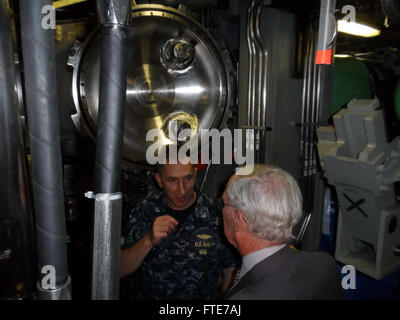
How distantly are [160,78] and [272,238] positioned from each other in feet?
3.34

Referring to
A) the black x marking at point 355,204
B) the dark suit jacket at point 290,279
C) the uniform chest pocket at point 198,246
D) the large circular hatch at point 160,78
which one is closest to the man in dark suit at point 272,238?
the dark suit jacket at point 290,279

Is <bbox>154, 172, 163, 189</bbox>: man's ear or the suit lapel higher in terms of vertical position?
<bbox>154, 172, 163, 189</bbox>: man's ear

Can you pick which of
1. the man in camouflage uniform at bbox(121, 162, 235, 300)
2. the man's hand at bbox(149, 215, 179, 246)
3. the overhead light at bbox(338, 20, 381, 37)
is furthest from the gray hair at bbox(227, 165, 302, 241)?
the overhead light at bbox(338, 20, 381, 37)

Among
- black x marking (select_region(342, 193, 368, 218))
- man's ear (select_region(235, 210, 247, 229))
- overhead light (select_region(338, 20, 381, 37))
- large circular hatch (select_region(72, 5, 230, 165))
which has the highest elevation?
overhead light (select_region(338, 20, 381, 37))

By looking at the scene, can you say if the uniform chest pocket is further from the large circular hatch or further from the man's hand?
the large circular hatch

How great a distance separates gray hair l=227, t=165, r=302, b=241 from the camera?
1068 mm

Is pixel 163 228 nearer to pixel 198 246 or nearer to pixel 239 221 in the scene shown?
pixel 198 246

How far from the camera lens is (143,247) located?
5.02 feet

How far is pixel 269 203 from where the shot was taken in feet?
3.51

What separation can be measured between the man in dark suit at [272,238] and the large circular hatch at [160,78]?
0.65 meters

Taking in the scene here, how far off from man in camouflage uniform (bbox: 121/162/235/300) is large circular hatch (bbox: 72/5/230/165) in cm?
27

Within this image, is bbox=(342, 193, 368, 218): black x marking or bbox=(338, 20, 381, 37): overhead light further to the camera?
bbox=(338, 20, 381, 37): overhead light

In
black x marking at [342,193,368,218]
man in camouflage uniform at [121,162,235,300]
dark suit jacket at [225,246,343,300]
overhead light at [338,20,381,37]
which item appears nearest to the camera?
dark suit jacket at [225,246,343,300]

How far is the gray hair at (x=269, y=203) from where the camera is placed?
107cm
